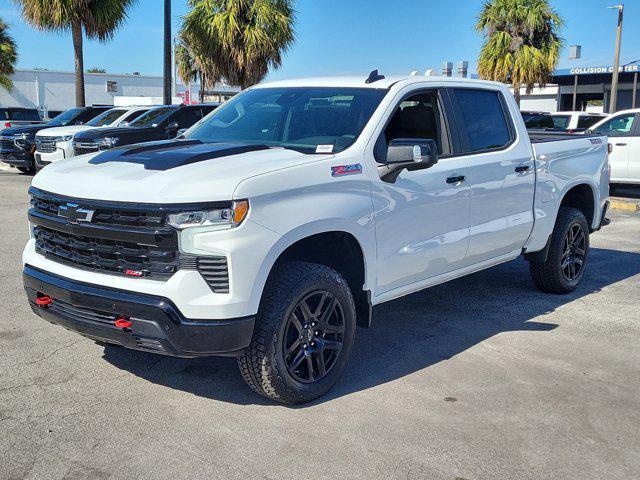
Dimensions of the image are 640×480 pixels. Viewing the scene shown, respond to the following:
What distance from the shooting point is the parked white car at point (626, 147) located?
1391 cm

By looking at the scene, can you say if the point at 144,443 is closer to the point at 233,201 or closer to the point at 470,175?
the point at 233,201

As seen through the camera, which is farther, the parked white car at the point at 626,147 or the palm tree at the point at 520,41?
the palm tree at the point at 520,41

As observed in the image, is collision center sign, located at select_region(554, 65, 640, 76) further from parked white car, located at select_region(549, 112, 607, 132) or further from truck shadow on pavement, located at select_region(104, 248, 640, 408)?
truck shadow on pavement, located at select_region(104, 248, 640, 408)

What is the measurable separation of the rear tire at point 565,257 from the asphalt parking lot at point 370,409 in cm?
68

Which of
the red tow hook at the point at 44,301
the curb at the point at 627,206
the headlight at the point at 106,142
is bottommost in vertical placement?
the curb at the point at 627,206

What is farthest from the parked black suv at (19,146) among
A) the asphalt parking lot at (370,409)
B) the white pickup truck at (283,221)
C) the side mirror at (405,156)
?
the side mirror at (405,156)

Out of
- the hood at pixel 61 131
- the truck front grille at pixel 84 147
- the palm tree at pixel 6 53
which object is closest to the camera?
the truck front grille at pixel 84 147

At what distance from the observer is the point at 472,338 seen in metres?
5.58

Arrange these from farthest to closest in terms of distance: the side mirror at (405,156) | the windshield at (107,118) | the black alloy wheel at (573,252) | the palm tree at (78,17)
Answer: the palm tree at (78,17), the windshield at (107,118), the black alloy wheel at (573,252), the side mirror at (405,156)

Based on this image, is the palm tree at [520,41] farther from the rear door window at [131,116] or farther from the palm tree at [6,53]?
the palm tree at [6,53]

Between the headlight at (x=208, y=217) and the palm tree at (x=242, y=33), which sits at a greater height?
the palm tree at (x=242, y=33)

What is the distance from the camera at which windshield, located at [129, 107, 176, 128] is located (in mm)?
15953

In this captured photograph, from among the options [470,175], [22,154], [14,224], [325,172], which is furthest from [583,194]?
[22,154]

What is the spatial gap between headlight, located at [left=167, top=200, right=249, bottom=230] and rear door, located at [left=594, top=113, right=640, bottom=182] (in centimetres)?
1203
